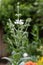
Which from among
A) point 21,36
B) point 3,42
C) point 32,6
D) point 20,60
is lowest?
point 20,60

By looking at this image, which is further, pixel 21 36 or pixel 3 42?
pixel 3 42

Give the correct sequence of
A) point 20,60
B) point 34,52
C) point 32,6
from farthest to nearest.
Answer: point 32,6 → point 34,52 → point 20,60

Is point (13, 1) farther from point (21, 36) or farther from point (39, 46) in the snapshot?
point (21, 36)

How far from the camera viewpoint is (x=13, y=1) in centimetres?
799

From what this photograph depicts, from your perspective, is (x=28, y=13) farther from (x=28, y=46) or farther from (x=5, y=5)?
(x=28, y=46)

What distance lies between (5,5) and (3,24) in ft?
1.67

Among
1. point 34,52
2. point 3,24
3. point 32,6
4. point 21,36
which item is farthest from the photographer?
point 3,24

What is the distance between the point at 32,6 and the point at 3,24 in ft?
3.32

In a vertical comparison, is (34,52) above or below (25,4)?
below

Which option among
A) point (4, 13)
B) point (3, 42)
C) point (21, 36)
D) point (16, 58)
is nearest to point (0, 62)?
point (3, 42)

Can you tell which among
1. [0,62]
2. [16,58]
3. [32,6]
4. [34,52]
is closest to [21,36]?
[16,58]

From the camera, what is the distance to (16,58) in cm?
448

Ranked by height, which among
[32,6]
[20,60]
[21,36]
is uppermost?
[32,6]

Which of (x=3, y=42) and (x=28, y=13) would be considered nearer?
(x=28, y=13)
